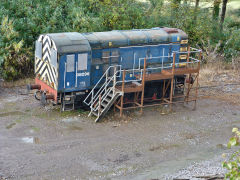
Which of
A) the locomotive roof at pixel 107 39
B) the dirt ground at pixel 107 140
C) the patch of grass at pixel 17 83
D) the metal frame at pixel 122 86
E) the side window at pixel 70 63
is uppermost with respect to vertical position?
the locomotive roof at pixel 107 39

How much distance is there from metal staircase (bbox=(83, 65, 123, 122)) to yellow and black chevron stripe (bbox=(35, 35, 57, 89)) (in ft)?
5.49

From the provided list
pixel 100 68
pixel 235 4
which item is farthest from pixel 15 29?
pixel 235 4

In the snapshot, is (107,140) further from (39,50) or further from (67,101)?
(39,50)

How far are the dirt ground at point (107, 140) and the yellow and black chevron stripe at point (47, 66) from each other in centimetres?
142

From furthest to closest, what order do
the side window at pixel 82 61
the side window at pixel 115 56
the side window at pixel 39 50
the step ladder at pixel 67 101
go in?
the side window at pixel 115 56 < the side window at pixel 39 50 < the step ladder at pixel 67 101 < the side window at pixel 82 61

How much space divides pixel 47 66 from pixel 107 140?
4319mm

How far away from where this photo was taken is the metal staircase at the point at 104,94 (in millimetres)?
15219

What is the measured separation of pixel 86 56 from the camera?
601 inches

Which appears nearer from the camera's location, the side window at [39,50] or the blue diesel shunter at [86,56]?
the blue diesel shunter at [86,56]

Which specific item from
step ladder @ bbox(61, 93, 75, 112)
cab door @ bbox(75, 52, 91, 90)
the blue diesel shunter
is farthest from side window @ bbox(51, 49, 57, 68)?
step ladder @ bbox(61, 93, 75, 112)

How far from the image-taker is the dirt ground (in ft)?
38.2

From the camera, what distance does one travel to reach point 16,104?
16.5 m

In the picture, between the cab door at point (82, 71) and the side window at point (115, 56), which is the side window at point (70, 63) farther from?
the side window at point (115, 56)

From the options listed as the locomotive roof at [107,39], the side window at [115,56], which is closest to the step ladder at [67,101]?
the locomotive roof at [107,39]
